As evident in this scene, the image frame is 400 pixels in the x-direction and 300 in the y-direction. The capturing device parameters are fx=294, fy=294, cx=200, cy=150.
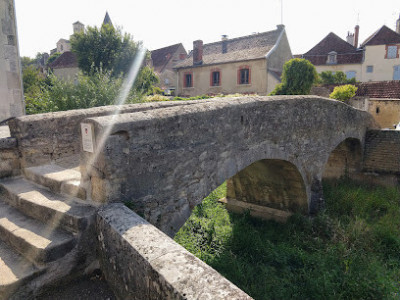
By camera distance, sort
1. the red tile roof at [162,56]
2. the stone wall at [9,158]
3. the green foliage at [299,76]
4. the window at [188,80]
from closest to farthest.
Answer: the stone wall at [9,158] < the green foliage at [299,76] < the window at [188,80] < the red tile roof at [162,56]

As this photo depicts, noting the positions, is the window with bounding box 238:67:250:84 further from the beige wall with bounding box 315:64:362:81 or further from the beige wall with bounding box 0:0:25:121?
the beige wall with bounding box 0:0:25:121

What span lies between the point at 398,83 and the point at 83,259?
19.9m

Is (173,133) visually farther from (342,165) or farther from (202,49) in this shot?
(202,49)

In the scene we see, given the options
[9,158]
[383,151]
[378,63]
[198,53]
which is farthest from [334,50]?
[9,158]

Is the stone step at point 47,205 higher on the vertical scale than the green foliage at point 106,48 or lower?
lower

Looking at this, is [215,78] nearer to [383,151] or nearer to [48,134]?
[383,151]

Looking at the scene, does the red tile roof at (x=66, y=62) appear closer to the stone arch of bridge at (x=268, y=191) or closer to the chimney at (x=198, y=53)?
the chimney at (x=198, y=53)

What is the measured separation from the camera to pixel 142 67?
Answer: 18.3 meters

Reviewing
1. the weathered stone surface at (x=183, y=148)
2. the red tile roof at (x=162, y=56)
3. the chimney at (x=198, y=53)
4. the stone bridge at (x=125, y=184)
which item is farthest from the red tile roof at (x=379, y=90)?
the red tile roof at (x=162, y=56)

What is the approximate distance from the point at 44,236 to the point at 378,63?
2849cm

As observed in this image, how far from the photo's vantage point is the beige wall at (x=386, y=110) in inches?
520

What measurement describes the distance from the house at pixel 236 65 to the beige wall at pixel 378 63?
7.29 meters

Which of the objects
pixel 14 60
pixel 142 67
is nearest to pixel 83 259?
pixel 14 60

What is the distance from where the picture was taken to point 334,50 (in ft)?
86.7
